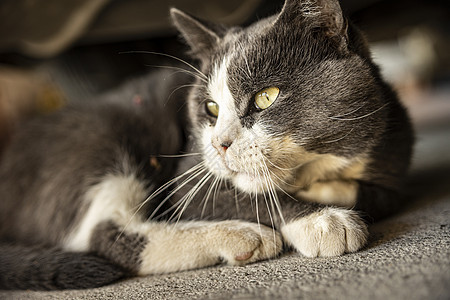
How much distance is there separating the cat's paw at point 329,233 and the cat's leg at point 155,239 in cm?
8

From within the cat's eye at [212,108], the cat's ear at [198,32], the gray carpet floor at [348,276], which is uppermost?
the cat's ear at [198,32]

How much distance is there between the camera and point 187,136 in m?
1.32

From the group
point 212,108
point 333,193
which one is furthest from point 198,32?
point 333,193

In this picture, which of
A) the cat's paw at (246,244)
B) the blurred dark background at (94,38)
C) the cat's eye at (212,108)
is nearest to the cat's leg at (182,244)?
the cat's paw at (246,244)

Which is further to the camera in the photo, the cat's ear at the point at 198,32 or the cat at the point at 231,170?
the cat's ear at the point at 198,32

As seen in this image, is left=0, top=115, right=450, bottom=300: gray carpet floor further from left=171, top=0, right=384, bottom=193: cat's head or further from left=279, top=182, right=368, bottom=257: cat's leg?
left=171, top=0, right=384, bottom=193: cat's head

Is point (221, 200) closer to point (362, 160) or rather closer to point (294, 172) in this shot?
point (294, 172)

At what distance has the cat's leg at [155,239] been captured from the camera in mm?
989

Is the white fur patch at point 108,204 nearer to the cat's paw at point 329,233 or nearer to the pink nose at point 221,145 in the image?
the pink nose at point 221,145

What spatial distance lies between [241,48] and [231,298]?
0.65 m

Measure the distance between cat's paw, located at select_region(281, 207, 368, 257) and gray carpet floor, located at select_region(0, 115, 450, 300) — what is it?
1.0 inches

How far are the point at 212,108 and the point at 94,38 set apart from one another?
133cm

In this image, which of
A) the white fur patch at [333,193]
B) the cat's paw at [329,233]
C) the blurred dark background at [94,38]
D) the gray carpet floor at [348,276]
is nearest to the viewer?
the gray carpet floor at [348,276]

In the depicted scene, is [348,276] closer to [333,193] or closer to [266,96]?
[333,193]
